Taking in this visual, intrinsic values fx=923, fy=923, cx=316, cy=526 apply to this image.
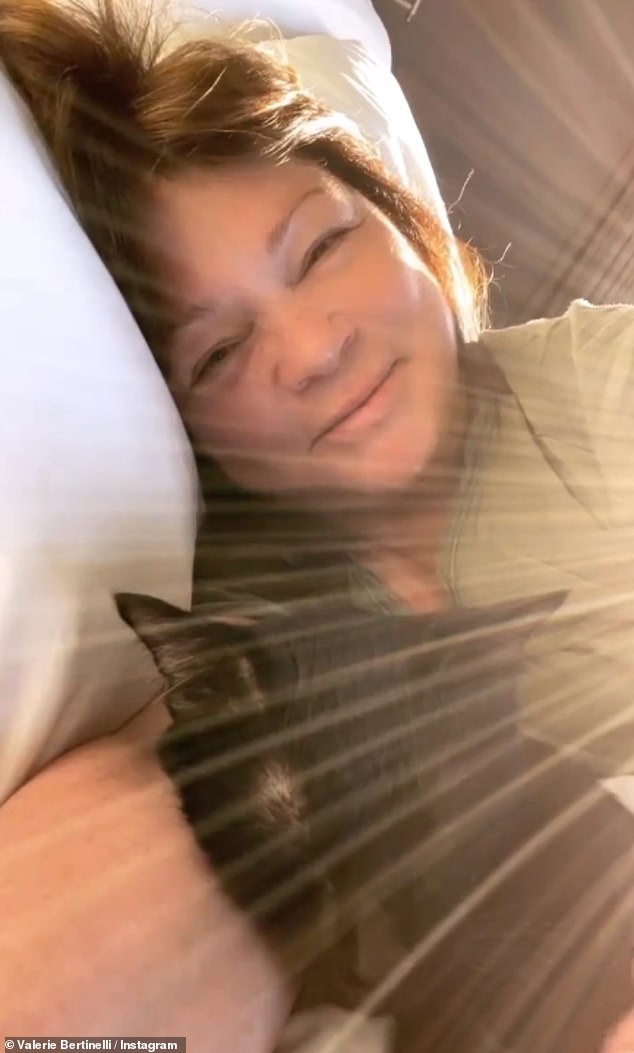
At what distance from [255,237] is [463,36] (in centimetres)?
81

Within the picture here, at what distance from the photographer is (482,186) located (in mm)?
1327

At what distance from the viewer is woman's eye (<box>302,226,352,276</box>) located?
2.31 ft

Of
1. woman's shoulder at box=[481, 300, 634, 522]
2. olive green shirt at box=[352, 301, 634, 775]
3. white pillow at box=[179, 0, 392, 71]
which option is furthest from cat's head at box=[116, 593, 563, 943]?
white pillow at box=[179, 0, 392, 71]

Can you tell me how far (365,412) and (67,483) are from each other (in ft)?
0.82

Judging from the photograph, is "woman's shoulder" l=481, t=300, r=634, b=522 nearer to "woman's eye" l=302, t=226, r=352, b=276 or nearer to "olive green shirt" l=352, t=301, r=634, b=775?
"olive green shirt" l=352, t=301, r=634, b=775

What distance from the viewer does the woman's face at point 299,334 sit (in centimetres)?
69

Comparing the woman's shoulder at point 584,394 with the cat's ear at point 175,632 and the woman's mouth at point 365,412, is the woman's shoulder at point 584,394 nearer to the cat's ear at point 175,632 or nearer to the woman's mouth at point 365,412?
the woman's mouth at point 365,412

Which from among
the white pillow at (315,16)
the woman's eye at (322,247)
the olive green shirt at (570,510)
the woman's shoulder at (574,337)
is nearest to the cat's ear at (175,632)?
the olive green shirt at (570,510)

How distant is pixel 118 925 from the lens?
1.54 ft

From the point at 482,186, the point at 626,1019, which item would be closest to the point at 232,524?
the point at 626,1019

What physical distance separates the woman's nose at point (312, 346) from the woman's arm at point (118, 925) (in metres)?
0.30

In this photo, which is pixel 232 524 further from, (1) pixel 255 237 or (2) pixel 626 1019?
(2) pixel 626 1019

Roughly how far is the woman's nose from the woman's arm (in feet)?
1.00

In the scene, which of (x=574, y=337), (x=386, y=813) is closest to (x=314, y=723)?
(x=386, y=813)
